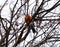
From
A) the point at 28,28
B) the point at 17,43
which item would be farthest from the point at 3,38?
the point at 28,28

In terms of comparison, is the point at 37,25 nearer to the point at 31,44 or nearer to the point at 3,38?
the point at 31,44

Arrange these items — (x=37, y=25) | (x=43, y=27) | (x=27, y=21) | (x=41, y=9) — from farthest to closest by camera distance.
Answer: (x=43, y=27) → (x=37, y=25) → (x=41, y=9) → (x=27, y=21)

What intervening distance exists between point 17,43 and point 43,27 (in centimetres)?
104

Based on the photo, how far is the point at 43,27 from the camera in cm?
445

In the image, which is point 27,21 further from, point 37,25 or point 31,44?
point 31,44

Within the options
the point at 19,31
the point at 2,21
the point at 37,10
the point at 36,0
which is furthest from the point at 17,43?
the point at 36,0

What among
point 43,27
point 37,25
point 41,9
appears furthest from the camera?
point 43,27

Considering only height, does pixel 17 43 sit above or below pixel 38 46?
above

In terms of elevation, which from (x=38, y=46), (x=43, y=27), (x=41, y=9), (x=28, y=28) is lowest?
(x=38, y=46)

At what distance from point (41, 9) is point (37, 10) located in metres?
0.12

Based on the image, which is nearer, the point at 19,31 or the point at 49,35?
the point at 19,31

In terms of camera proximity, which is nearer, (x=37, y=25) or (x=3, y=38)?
(x=3, y=38)

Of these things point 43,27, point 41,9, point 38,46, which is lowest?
point 38,46

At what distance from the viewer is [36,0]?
4.04 m
